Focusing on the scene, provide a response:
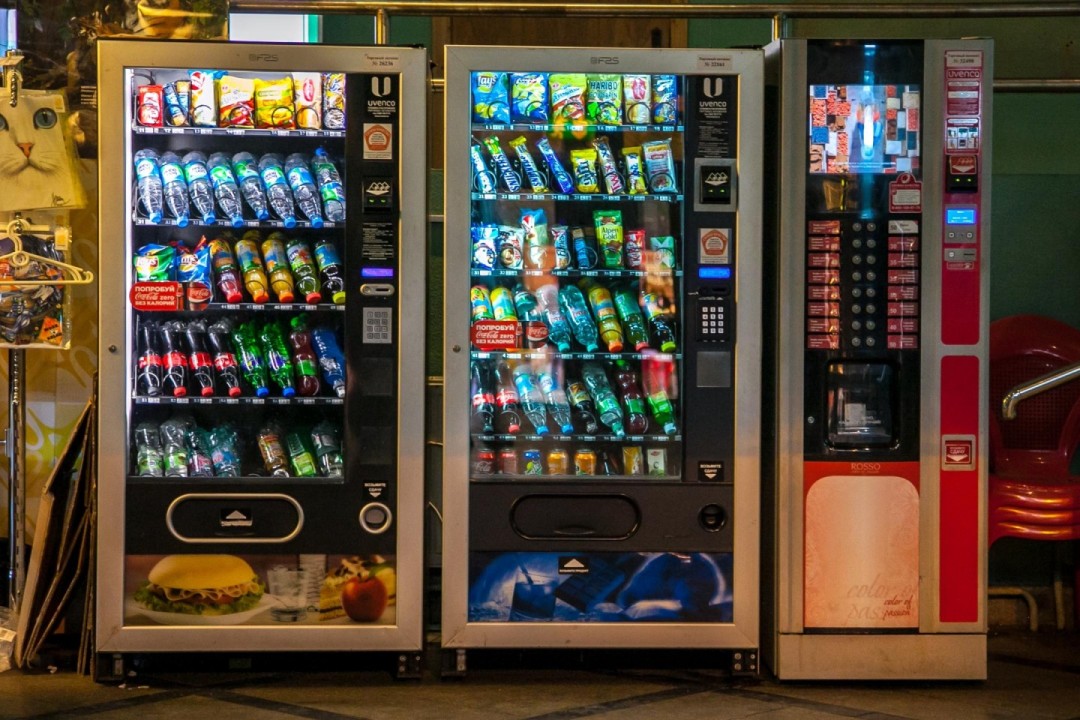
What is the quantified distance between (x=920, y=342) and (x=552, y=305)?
1.25m

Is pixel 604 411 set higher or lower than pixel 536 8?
lower

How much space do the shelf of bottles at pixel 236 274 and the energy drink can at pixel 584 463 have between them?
2.65 ft

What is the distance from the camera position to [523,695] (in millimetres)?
3969

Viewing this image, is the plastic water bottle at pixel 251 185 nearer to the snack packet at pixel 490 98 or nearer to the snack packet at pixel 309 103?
the snack packet at pixel 309 103

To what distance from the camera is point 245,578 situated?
13.2 feet

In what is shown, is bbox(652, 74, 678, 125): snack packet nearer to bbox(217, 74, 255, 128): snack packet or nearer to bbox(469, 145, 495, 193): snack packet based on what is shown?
bbox(469, 145, 495, 193): snack packet

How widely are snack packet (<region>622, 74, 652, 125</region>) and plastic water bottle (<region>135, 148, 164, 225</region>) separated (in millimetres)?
1581

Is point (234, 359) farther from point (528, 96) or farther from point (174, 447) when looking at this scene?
point (528, 96)

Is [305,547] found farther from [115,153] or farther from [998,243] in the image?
[998,243]

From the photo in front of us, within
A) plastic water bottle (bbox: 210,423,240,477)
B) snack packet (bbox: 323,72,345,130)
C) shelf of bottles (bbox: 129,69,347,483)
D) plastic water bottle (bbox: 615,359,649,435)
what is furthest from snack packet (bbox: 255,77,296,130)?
plastic water bottle (bbox: 615,359,649,435)

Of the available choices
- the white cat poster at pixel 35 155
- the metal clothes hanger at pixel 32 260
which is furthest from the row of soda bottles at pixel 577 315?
the white cat poster at pixel 35 155

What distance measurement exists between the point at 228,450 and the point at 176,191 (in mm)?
892

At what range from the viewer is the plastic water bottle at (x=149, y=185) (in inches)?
157

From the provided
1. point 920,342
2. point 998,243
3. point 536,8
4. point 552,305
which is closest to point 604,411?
point 552,305
